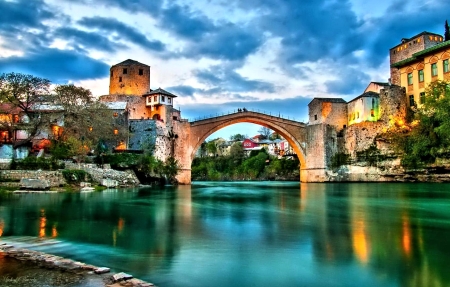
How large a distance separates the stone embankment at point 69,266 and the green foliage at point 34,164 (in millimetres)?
16090

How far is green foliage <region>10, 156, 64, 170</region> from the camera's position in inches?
802

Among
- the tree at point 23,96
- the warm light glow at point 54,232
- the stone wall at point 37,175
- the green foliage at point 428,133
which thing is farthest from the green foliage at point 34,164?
the green foliage at point 428,133

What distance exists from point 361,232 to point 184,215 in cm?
524

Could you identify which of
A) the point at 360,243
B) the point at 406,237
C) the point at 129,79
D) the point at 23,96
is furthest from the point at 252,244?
the point at 129,79

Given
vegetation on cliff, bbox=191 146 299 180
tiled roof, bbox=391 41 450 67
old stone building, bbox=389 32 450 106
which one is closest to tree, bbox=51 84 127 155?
old stone building, bbox=389 32 450 106

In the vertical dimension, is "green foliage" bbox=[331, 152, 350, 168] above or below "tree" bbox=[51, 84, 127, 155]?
below

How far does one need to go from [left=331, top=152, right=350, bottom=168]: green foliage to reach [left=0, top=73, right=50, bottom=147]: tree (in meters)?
25.8

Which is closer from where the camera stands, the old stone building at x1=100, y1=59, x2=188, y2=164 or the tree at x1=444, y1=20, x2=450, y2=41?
the old stone building at x1=100, y1=59, x2=188, y2=164

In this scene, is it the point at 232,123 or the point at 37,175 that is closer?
the point at 37,175

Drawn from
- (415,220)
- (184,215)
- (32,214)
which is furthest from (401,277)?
(32,214)

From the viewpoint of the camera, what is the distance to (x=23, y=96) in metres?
22.6

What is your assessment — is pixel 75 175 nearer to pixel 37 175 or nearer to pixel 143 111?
pixel 37 175

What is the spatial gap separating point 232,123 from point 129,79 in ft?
39.0

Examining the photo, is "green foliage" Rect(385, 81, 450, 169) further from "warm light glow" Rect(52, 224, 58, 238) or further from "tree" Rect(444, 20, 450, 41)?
"warm light glow" Rect(52, 224, 58, 238)
